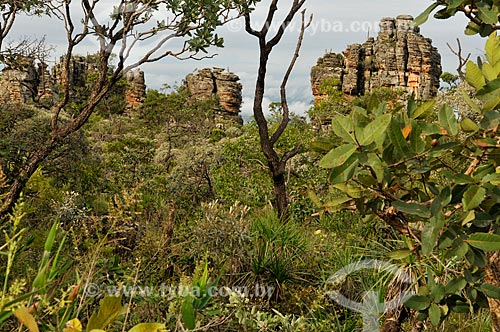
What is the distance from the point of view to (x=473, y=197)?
1.41m

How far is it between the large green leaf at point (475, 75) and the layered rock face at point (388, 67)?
142ft

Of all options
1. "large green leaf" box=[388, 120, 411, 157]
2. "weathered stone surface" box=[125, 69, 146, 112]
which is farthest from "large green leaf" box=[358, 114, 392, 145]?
"weathered stone surface" box=[125, 69, 146, 112]

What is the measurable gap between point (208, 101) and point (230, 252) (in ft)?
119

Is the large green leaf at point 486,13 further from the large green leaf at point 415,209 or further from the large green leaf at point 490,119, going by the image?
the large green leaf at point 415,209

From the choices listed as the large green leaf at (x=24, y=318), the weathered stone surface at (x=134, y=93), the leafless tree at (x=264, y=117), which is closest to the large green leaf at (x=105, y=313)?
the large green leaf at (x=24, y=318)

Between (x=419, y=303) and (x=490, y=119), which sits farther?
(x=419, y=303)

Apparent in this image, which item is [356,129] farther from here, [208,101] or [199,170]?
[208,101]

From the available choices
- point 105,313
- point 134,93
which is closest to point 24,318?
point 105,313

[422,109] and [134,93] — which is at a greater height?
[134,93]

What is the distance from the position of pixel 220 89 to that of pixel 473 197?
4187 cm

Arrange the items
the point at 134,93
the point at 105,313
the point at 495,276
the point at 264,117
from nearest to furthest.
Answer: the point at 105,313
the point at 495,276
the point at 264,117
the point at 134,93

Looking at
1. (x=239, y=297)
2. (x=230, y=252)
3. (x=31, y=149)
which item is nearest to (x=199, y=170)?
(x=31, y=149)

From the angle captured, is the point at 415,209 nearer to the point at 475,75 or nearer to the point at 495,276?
the point at 475,75

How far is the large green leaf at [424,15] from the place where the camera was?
1.51 m
